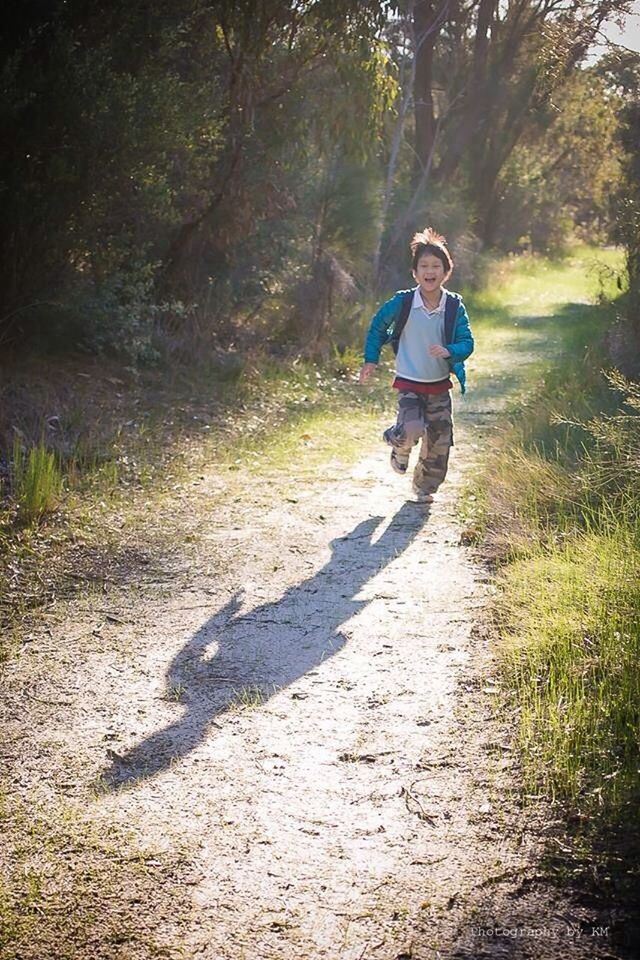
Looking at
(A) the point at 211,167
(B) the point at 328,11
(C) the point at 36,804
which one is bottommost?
(C) the point at 36,804

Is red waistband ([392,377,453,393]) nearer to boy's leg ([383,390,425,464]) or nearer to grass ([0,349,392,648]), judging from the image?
boy's leg ([383,390,425,464])

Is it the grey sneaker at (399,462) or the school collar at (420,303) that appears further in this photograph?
the grey sneaker at (399,462)

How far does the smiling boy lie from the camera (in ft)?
23.8

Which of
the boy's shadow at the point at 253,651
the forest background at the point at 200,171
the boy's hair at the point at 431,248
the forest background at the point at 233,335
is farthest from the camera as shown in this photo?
the forest background at the point at 200,171

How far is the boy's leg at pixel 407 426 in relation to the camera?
7.33 metres

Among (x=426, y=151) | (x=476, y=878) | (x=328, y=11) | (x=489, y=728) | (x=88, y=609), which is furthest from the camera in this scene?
(x=426, y=151)

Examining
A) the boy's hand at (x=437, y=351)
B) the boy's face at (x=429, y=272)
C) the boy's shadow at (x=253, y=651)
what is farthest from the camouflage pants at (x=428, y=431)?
the boy's shadow at (x=253, y=651)

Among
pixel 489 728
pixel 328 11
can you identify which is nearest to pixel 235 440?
pixel 328 11

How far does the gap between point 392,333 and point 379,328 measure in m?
0.12

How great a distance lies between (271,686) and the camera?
4.55 metres

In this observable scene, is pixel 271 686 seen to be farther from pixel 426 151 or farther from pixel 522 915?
pixel 426 151

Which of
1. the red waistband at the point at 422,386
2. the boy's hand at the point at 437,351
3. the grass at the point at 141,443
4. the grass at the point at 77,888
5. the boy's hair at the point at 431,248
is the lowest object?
the grass at the point at 77,888

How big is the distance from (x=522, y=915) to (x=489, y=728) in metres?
1.17

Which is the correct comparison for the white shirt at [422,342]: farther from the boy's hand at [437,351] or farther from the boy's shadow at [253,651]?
the boy's shadow at [253,651]
